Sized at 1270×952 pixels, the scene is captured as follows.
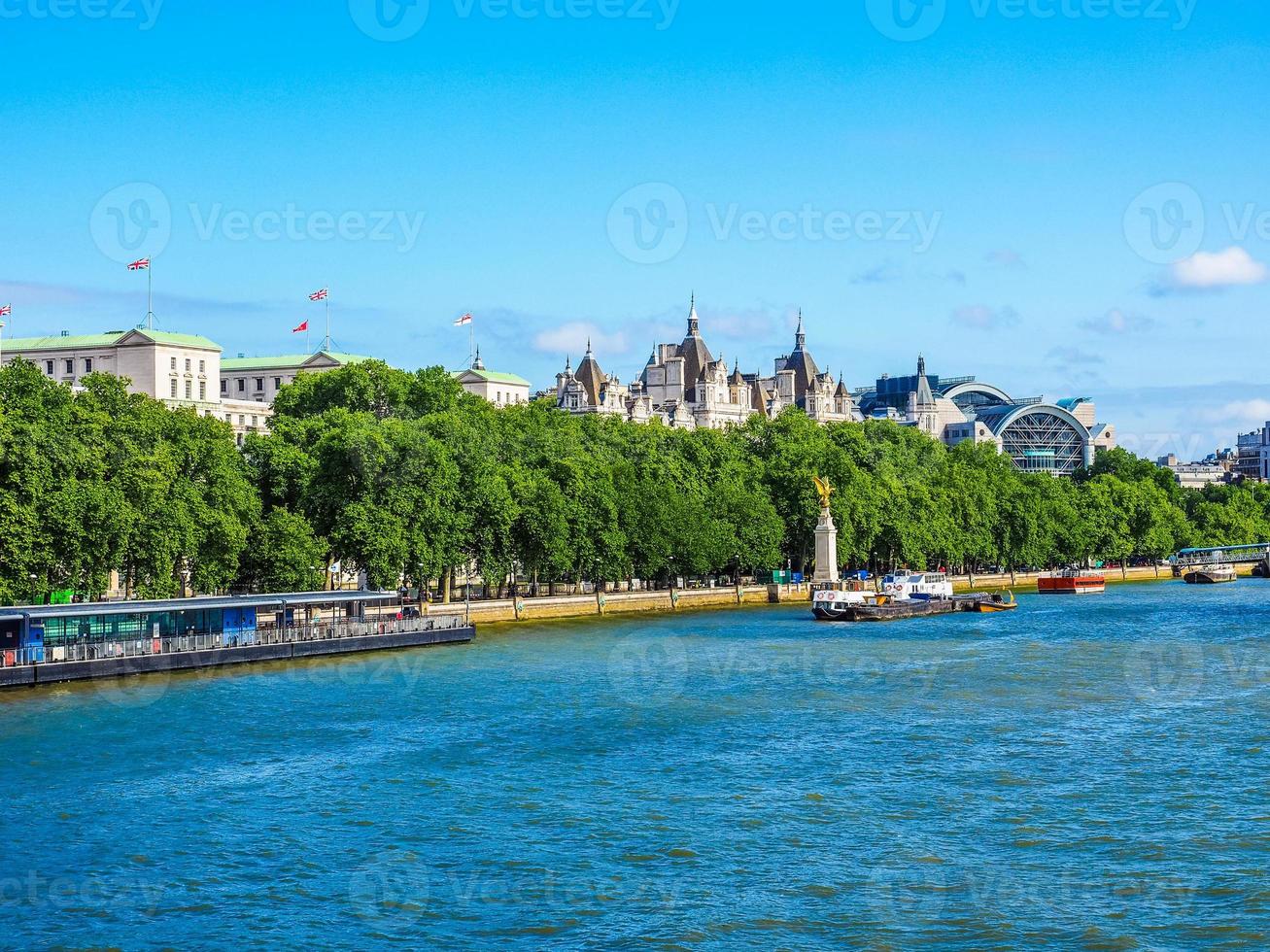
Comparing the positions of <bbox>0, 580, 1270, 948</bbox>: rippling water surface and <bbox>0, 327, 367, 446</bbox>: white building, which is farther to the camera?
<bbox>0, 327, 367, 446</bbox>: white building

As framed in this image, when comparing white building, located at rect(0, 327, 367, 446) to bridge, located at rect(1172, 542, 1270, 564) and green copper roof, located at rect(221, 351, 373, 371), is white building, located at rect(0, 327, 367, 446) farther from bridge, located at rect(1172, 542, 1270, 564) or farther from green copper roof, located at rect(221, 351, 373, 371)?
bridge, located at rect(1172, 542, 1270, 564)

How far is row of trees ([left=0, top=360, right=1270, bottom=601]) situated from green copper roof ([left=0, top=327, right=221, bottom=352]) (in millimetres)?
22211

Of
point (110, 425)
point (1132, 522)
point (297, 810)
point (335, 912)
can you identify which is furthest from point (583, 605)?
point (1132, 522)

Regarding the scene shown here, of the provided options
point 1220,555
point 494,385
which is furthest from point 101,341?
point 1220,555

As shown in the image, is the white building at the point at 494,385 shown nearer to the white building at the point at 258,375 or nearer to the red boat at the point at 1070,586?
the white building at the point at 258,375

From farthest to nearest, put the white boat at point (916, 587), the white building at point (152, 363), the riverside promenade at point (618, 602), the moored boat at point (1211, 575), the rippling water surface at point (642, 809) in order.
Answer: the moored boat at point (1211, 575) < the white building at point (152, 363) < the white boat at point (916, 587) < the riverside promenade at point (618, 602) < the rippling water surface at point (642, 809)

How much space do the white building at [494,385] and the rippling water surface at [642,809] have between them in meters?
116

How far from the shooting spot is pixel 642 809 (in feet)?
125

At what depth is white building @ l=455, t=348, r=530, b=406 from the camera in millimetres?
180625

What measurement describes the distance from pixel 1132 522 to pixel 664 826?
15760 centimetres

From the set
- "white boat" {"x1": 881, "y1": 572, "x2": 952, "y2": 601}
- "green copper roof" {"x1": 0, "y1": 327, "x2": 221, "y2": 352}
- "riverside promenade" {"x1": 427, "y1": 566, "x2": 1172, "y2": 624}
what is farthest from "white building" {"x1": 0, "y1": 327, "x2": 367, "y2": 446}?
"white boat" {"x1": 881, "y1": 572, "x2": 952, "y2": 601}

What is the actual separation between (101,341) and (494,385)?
2162 inches

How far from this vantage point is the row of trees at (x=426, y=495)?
71.6 meters

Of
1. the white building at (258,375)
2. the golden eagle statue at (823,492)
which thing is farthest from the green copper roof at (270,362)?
the golden eagle statue at (823,492)
